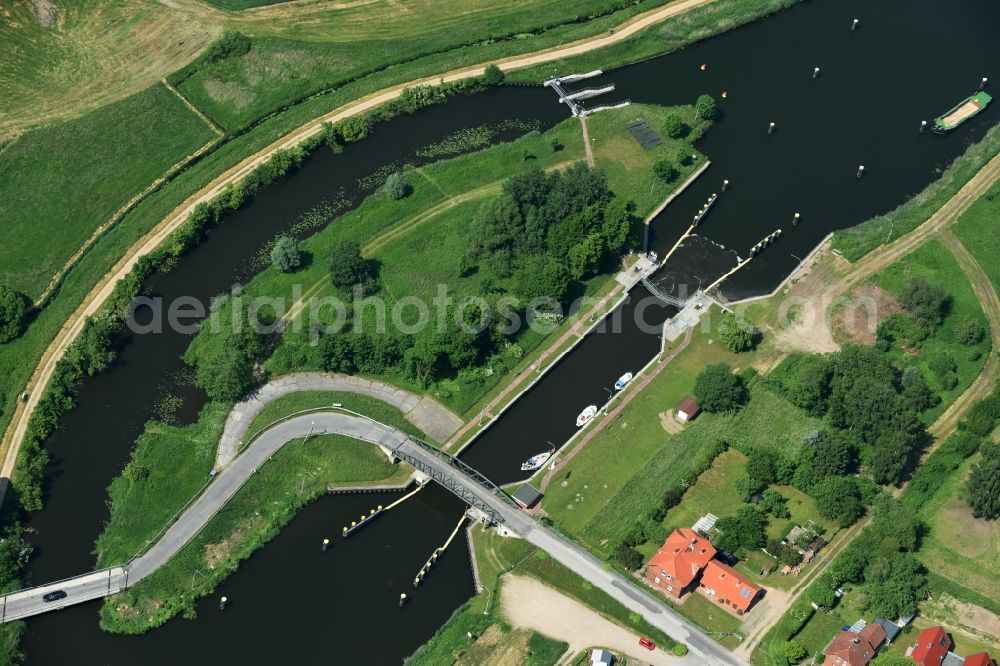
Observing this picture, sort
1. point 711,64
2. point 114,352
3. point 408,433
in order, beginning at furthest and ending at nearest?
point 711,64
point 114,352
point 408,433

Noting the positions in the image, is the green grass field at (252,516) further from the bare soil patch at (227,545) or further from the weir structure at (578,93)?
the weir structure at (578,93)

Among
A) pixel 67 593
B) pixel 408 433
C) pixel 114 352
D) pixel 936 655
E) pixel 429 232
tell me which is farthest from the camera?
pixel 429 232

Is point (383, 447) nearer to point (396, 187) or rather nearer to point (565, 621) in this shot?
point (565, 621)

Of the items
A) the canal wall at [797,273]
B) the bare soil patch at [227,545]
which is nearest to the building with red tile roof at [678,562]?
the canal wall at [797,273]

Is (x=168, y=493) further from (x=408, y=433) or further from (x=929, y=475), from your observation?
(x=929, y=475)

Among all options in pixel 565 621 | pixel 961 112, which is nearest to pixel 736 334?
pixel 565 621

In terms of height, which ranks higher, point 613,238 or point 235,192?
point 235,192

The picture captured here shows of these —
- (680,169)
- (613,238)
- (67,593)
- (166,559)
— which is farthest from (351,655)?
(680,169)
